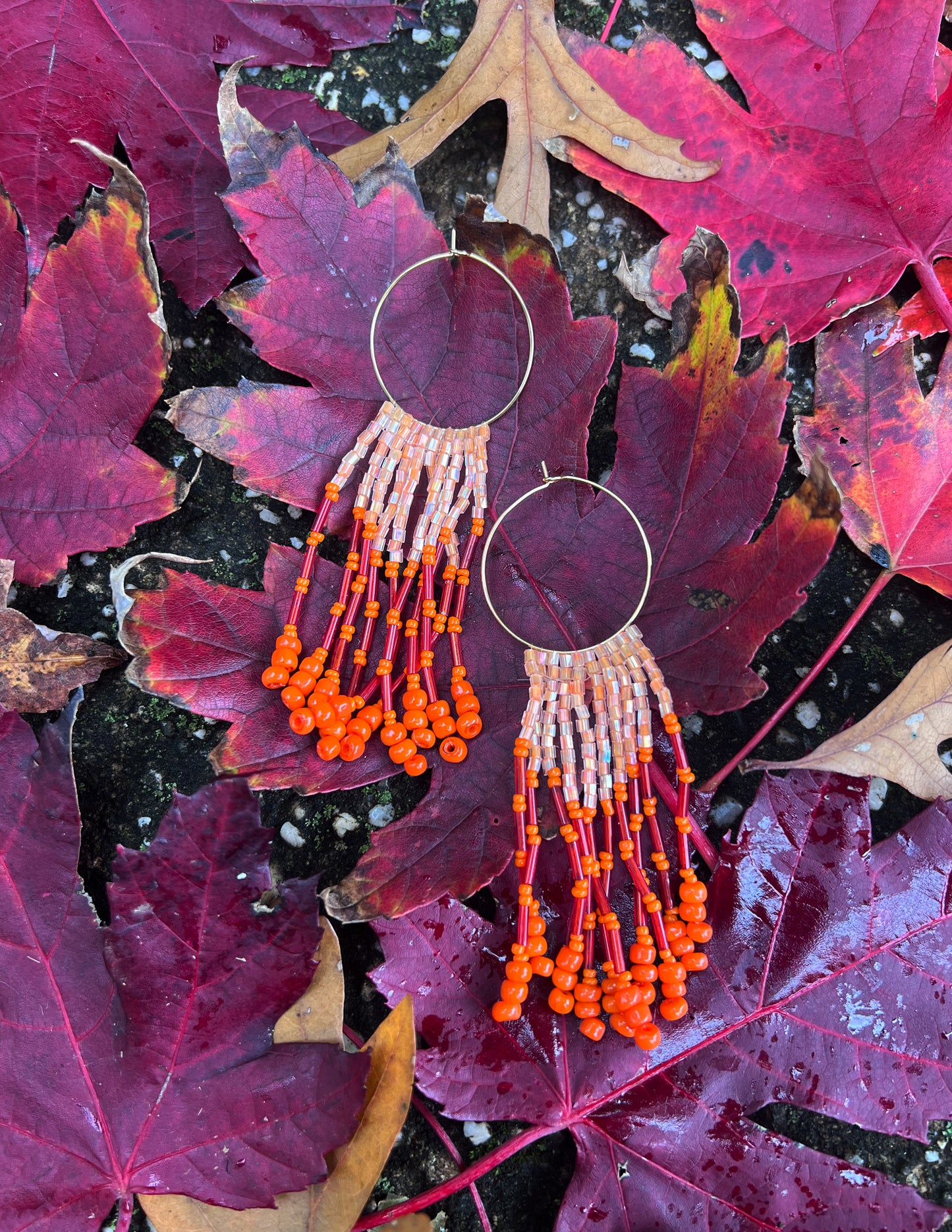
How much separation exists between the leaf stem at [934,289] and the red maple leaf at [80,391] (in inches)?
31.0

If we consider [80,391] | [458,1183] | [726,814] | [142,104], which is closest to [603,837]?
[726,814]

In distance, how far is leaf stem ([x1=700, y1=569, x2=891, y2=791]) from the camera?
0.93 metres

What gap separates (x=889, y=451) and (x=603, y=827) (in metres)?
0.49

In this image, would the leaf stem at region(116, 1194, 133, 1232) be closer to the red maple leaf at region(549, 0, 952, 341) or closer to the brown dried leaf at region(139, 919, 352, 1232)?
the brown dried leaf at region(139, 919, 352, 1232)

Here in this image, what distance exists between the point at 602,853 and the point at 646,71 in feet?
2.67

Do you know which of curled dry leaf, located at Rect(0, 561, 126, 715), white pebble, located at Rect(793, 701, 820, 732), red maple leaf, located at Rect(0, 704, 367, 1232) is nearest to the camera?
red maple leaf, located at Rect(0, 704, 367, 1232)

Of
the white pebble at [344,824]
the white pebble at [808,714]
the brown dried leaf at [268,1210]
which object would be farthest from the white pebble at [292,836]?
the white pebble at [808,714]

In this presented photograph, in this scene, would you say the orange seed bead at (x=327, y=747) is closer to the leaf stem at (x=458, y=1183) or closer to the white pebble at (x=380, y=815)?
the white pebble at (x=380, y=815)

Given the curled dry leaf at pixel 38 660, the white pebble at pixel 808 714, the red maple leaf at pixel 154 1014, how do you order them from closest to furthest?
the red maple leaf at pixel 154 1014 < the curled dry leaf at pixel 38 660 < the white pebble at pixel 808 714

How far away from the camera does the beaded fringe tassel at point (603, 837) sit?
84 cm

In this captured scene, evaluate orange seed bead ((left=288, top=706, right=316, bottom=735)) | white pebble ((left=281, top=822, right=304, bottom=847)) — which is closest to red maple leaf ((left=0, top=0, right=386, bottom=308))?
orange seed bead ((left=288, top=706, right=316, bottom=735))

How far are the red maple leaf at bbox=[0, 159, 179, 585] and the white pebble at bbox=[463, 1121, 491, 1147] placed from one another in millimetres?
666

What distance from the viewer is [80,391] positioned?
901 millimetres

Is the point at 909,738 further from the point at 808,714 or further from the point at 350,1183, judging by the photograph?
the point at 350,1183
